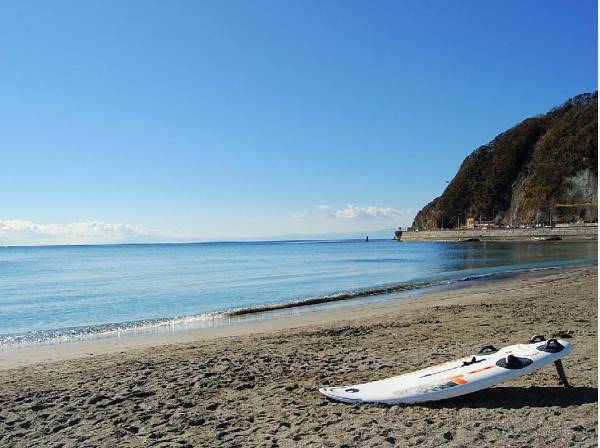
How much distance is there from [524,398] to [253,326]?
924cm

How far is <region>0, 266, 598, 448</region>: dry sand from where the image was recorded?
17.5 feet

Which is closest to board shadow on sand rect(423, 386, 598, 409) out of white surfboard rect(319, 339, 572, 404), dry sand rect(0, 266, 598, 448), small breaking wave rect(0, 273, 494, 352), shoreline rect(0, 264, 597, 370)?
dry sand rect(0, 266, 598, 448)

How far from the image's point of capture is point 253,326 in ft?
47.6

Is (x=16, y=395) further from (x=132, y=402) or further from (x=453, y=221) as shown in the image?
(x=453, y=221)

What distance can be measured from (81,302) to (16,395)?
15.8 metres

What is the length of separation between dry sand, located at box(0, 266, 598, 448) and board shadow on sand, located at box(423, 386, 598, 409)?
0.05 feet

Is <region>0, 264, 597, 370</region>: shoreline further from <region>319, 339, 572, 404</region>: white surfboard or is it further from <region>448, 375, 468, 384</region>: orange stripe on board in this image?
<region>448, 375, 468, 384</region>: orange stripe on board

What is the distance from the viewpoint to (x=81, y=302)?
2206cm

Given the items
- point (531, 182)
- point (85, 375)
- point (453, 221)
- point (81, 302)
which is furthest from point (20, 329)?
point (453, 221)

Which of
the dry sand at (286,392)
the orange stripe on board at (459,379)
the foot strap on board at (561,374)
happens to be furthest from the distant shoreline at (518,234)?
the orange stripe on board at (459,379)

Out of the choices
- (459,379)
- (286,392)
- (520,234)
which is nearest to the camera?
(459,379)

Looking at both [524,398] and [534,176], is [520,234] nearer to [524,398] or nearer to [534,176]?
[534,176]

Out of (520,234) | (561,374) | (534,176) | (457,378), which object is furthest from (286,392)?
(534,176)

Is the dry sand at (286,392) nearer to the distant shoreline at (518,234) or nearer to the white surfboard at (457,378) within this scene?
the white surfboard at (457,378)
